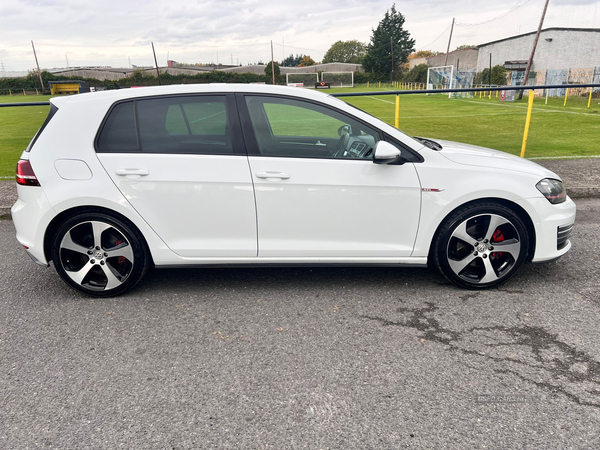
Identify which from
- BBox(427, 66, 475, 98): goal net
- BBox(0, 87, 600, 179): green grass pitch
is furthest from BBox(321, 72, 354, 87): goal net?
BBox(0, 87, 600, 179): green grass pitch

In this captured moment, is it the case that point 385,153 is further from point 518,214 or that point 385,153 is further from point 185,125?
point 185,125

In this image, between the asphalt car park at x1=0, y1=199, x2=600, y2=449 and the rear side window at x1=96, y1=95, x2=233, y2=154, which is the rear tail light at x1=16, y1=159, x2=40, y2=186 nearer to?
the rear side window at x1=96, y1=95, x2=233, y2=154

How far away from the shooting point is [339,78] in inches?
3241

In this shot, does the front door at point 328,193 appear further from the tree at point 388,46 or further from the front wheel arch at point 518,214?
the tree at point 388,46

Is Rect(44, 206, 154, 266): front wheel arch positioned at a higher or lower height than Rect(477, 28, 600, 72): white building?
lower

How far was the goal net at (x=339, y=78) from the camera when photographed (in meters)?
80.7

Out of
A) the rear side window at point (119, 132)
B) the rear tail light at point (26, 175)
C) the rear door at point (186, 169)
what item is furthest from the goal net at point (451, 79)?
the rear tail light at point (26, 175)

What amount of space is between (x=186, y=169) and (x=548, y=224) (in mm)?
2807

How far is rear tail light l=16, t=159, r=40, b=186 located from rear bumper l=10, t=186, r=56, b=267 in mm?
37

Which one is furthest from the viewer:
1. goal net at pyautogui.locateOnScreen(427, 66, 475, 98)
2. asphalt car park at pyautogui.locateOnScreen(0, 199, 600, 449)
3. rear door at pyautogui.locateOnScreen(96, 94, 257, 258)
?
goal net at pyautogui.locateOnScreen(427, 66, 475, 98)

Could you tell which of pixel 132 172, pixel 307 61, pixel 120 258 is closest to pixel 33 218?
pixel 120 258

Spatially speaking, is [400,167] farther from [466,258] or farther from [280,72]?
[280,72]

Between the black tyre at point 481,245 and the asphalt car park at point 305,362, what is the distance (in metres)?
0.16

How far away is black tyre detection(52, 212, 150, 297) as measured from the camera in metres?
3.62
